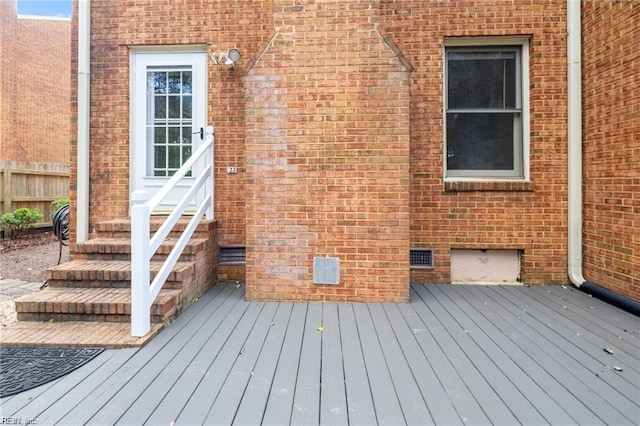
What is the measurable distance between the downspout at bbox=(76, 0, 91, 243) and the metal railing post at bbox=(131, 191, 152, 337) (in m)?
2.18

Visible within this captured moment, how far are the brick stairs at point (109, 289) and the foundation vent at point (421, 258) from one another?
7.99 ft

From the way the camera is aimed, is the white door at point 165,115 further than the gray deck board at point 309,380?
Yes

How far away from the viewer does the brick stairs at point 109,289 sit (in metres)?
2.65

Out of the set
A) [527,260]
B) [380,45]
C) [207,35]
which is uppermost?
[207,35]

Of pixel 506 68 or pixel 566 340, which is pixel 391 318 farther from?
pixel 506 68

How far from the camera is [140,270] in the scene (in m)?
2.49

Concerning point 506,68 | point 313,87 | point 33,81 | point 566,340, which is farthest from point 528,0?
point 33,81

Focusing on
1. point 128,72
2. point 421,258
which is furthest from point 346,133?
point 128,72

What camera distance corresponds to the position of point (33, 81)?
11398 millimetres

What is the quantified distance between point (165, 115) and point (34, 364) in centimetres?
314

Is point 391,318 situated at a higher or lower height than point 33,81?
lower

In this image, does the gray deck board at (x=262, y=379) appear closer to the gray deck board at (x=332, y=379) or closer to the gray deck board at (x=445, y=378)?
the gray deck board at (x=332, y=379)

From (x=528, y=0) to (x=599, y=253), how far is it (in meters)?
3.04

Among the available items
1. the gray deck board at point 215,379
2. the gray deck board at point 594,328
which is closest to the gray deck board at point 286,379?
the gray deck board at point 215,379
